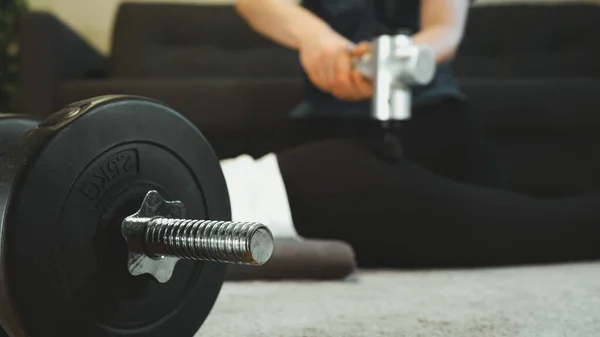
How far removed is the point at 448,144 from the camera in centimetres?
115

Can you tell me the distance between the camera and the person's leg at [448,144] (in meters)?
1.15

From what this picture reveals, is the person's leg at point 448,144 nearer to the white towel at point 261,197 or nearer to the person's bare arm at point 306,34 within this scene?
the person's bare arm at point 306,34

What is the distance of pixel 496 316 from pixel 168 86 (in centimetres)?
131

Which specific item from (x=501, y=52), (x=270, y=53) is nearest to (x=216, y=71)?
(x=270, y=53)

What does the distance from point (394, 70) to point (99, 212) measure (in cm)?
59

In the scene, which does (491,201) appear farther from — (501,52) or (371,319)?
(501,52)

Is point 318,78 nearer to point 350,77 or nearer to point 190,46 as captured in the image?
point 350,77

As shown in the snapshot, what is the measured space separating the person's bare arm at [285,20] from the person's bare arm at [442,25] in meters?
0.18

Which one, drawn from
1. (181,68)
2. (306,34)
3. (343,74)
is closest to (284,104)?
(181,68)

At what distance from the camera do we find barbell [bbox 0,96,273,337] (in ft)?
1.36

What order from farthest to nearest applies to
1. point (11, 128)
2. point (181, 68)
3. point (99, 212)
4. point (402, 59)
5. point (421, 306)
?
1. point (181, 68)
2. point (402, 59)
3. point (421, 306)
4. point (11, 128)
5. point (99, 212)

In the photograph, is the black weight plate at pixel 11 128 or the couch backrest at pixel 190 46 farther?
the couch backrest at pixel 190 46

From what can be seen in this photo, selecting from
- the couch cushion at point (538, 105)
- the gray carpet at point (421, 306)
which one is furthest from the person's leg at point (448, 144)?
the couch cushion at point (538, 105)

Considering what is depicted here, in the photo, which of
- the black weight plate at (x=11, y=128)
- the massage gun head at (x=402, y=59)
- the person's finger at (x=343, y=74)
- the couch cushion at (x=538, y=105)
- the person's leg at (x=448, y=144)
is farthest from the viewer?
the couch cushion at (x=538, y=105)
